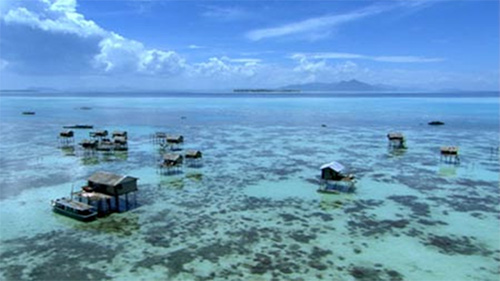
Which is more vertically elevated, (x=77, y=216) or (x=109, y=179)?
(x=109, y=179)

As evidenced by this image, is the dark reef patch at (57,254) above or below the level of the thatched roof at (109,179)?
below

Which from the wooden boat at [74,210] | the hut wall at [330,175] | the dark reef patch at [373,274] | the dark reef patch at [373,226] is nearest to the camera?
the dark reef patch at [373,274]

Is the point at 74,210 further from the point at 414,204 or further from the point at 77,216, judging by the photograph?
the point at 414,204

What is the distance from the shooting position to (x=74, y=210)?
2192cm

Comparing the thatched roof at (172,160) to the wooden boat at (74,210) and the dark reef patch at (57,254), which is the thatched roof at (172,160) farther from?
the dark reef patch at (57,254)

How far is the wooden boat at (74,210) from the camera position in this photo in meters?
21.7

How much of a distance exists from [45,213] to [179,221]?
8181 mm

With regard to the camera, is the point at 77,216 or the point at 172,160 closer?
the point at 77,216

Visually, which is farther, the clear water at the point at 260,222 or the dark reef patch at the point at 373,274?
the clear water at the point at 260,222

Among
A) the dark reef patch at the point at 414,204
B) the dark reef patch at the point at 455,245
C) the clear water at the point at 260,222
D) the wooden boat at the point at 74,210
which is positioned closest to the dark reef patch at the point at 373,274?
the clear water at the point at 260,222

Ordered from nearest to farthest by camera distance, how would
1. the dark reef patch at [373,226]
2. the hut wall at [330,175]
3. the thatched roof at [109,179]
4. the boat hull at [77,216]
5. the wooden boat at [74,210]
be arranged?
the dark reef patch at [373,226] < the boat hull at [77,216] < the wooden boat at [74,210] < the thatched roof at [109,179] < the hut wall at [330,175]

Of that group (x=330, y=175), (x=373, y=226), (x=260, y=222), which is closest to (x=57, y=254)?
(x=260, y=222)

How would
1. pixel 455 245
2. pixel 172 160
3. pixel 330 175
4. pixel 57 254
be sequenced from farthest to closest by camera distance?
pixel 172 160 → pixel 330 175 → pixel 455 245 → pixel 57 254

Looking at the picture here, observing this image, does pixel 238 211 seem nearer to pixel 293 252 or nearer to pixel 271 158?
pixel 293 252
